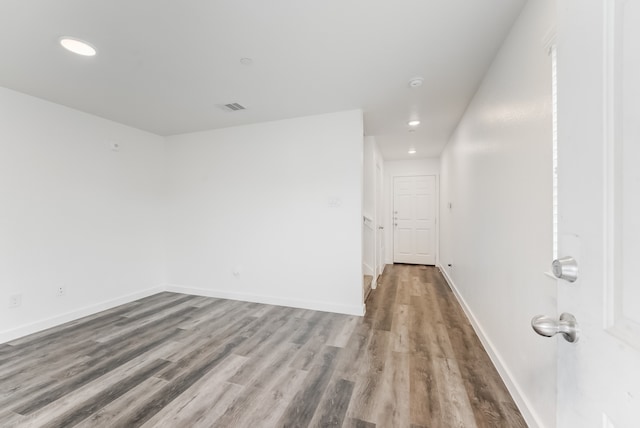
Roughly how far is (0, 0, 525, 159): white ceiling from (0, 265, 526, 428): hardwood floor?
2.37m

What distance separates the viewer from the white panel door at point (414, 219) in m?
5.83

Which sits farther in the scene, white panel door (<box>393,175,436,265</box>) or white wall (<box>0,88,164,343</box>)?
white panel door (<box>393,175,436,265</box>)

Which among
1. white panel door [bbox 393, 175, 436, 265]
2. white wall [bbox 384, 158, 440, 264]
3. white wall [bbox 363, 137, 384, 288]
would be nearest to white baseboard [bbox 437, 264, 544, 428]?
white wall [bbox 363, 137, 384, 288]

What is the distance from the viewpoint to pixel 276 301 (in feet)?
11.2

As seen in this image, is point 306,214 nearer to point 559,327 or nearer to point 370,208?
point 370,208

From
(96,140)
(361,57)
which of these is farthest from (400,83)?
(96,140)

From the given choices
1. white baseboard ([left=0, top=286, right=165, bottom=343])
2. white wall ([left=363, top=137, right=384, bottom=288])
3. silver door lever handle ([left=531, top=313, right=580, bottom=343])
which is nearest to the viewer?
silver door lever handle ([left=531, top=313, right=580, bottom=343])

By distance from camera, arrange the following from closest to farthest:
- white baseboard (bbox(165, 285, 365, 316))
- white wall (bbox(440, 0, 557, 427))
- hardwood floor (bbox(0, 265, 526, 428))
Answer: white wall (bbox(440, 0, 557, 427))
hardwood floor (bbox(0, 265, 526, 428))
white baseboard (bbox(165, 285, 365, 316))

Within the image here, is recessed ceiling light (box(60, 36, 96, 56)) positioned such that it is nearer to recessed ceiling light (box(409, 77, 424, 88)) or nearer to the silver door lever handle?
recessed ceiling light (box(409, 77, 424, 88))

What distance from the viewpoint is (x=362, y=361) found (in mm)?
2104

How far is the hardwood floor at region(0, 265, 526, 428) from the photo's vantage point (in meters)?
1.54

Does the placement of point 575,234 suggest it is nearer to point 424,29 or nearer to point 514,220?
point 514,220

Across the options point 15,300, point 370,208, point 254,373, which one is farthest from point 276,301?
point 15,300

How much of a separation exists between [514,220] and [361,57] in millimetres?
A: 1591
